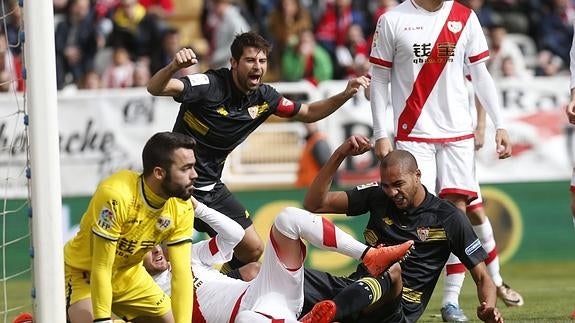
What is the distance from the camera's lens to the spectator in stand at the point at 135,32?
1822cm

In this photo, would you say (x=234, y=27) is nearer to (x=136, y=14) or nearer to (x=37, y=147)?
(x=136, y=14)

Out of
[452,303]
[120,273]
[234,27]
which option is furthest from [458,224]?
[234,27]

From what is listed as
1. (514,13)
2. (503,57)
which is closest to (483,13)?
(514,13)

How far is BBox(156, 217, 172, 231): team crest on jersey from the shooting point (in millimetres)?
7738

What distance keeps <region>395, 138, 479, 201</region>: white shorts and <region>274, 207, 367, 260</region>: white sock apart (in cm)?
176

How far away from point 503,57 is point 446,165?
25.3 ft

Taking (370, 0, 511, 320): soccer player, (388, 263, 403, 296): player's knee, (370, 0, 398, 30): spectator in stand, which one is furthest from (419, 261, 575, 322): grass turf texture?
(370, 0, 398, 30): spectator in stand

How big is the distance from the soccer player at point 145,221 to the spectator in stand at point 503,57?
949 cm

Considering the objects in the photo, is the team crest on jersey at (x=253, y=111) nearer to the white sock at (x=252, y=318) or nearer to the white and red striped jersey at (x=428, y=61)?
the white and red striped jersey at (x=428, y=61)

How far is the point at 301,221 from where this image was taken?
789 cm

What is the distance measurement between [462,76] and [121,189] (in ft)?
10.6

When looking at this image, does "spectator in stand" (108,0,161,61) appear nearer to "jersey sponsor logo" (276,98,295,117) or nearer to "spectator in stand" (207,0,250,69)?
"spectator in stand" (207,0,250,69)

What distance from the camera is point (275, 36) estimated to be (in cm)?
1847

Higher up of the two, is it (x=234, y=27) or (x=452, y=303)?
(x=234, y=27)
